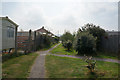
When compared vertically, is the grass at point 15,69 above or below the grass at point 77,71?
above

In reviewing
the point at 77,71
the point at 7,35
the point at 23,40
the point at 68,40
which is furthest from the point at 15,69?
the point at 68,40

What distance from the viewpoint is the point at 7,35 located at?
28.6 feet

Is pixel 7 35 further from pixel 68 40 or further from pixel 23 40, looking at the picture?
pixel 68 40

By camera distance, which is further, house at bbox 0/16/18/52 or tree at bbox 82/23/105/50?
tree at bbox 82/23/105/50

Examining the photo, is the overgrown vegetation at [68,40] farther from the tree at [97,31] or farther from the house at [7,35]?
the house at [7,35]

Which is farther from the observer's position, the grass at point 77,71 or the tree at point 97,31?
the tree at point 97,31

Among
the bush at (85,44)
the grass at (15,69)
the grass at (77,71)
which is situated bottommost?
the grass at (77,71)

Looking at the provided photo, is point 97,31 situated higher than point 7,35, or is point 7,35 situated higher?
point 97,31

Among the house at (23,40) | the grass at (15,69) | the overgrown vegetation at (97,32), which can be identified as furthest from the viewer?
the overgrown vegetation at (97,32)

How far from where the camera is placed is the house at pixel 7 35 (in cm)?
764

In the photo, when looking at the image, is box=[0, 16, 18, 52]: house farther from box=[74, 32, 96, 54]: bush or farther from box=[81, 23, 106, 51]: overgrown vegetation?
box=[81, 23, 106, 51]: overgrown vegetation

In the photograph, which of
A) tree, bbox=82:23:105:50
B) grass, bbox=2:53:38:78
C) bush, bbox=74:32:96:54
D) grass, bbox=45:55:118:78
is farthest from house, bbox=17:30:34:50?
tree, bbox=82:23:105:50

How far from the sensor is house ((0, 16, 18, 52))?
25.1ft

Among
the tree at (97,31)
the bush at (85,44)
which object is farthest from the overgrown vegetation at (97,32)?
the bush at (85,44)
